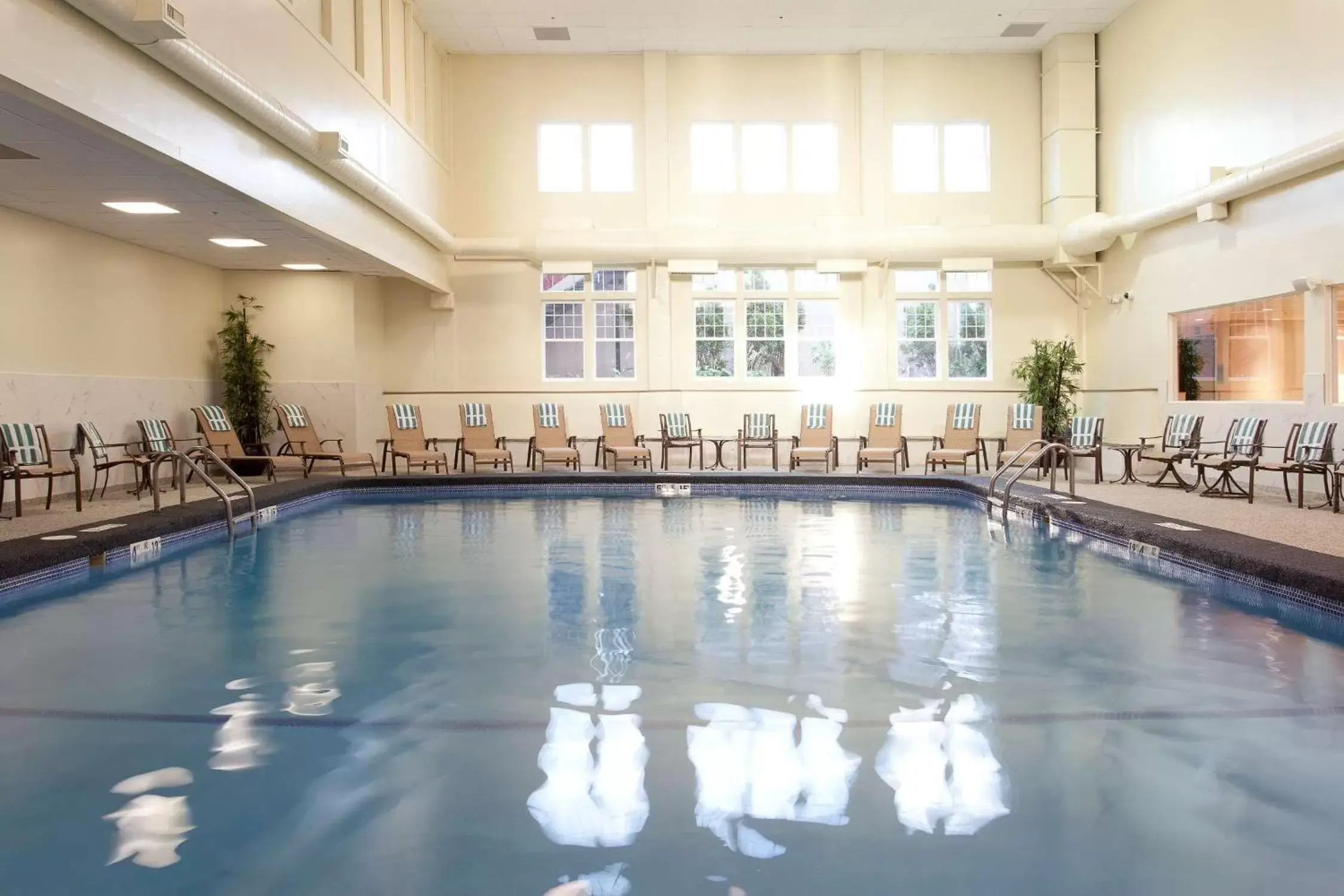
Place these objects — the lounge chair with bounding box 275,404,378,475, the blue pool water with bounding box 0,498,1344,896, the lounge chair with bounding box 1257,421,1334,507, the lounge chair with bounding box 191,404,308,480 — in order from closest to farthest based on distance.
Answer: the blue pool water with bounding box 0,498,1344,896 < the lounge chair with bounding box 1257,421,1334,507 < the lounge chair with bounding box 191,404,308,480 < the lounge chair with bounding box 275,404,378,475

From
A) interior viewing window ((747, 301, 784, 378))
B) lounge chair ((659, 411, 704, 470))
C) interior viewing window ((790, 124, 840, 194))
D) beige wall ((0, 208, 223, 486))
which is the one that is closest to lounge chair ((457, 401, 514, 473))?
lounge chair ((659, 411, 704, 470))

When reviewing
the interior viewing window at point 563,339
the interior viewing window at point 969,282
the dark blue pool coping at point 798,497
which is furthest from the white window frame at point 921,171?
the dark blue pool coping at point 798,497

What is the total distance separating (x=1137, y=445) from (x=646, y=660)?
394 inches

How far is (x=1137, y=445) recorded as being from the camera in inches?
485

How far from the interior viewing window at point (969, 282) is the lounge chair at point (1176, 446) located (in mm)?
4050

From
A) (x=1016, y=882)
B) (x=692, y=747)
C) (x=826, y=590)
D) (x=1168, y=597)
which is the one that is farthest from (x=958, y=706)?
(x=1168, y=597)

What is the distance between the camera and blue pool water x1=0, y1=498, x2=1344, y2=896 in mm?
2502

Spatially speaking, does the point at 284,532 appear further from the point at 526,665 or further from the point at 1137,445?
the point at 1137,445

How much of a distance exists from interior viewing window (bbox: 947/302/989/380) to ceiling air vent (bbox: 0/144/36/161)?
1222cm

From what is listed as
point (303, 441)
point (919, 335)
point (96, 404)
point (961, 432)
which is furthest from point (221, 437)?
point (919, 335)

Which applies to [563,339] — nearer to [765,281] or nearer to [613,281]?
[613,281]

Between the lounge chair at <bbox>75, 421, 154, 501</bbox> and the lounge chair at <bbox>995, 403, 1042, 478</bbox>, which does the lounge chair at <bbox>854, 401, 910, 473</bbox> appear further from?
the lounge chair at <bbox>75, 421, 154, 501</bbox>

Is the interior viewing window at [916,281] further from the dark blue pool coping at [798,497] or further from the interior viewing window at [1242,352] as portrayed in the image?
the dark blue pool coping at [798,497]

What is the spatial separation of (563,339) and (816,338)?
4.02 m
